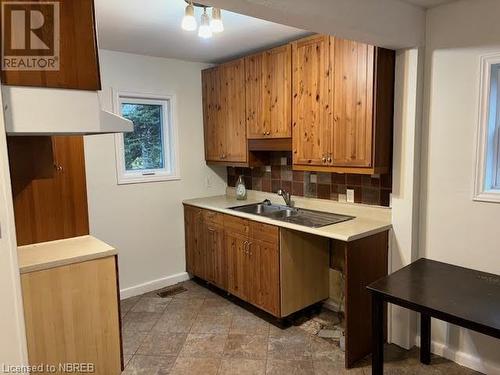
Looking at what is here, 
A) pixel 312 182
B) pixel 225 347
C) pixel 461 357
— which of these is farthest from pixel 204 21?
pixel 461 357

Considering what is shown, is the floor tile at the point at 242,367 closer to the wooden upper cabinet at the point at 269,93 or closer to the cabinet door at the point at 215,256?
the cabinet door at the point at 215,256

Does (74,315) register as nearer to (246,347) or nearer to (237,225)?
(246,347)

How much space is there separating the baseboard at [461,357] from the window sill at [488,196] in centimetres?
101

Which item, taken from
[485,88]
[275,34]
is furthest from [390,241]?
[275,34]

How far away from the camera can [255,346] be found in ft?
8.70

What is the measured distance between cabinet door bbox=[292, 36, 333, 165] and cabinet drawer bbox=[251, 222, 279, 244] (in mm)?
571

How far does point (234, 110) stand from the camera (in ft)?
11.5

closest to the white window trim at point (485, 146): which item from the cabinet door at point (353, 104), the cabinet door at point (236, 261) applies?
the cabinet door at point (353, 104)

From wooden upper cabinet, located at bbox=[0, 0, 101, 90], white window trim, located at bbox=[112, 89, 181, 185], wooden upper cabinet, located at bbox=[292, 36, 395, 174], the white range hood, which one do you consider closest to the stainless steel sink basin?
wooden upper cabinet, located at bbox=[292, 36, 395, 174]

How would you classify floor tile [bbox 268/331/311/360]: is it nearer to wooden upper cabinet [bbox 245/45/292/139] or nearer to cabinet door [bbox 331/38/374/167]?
cabinet door [bbox 331/38/374/167]

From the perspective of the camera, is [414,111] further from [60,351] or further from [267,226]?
[60,351]

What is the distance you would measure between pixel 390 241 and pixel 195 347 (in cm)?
161

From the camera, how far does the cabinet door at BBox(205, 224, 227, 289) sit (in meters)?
3.34

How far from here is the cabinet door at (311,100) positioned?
2.64 meters
